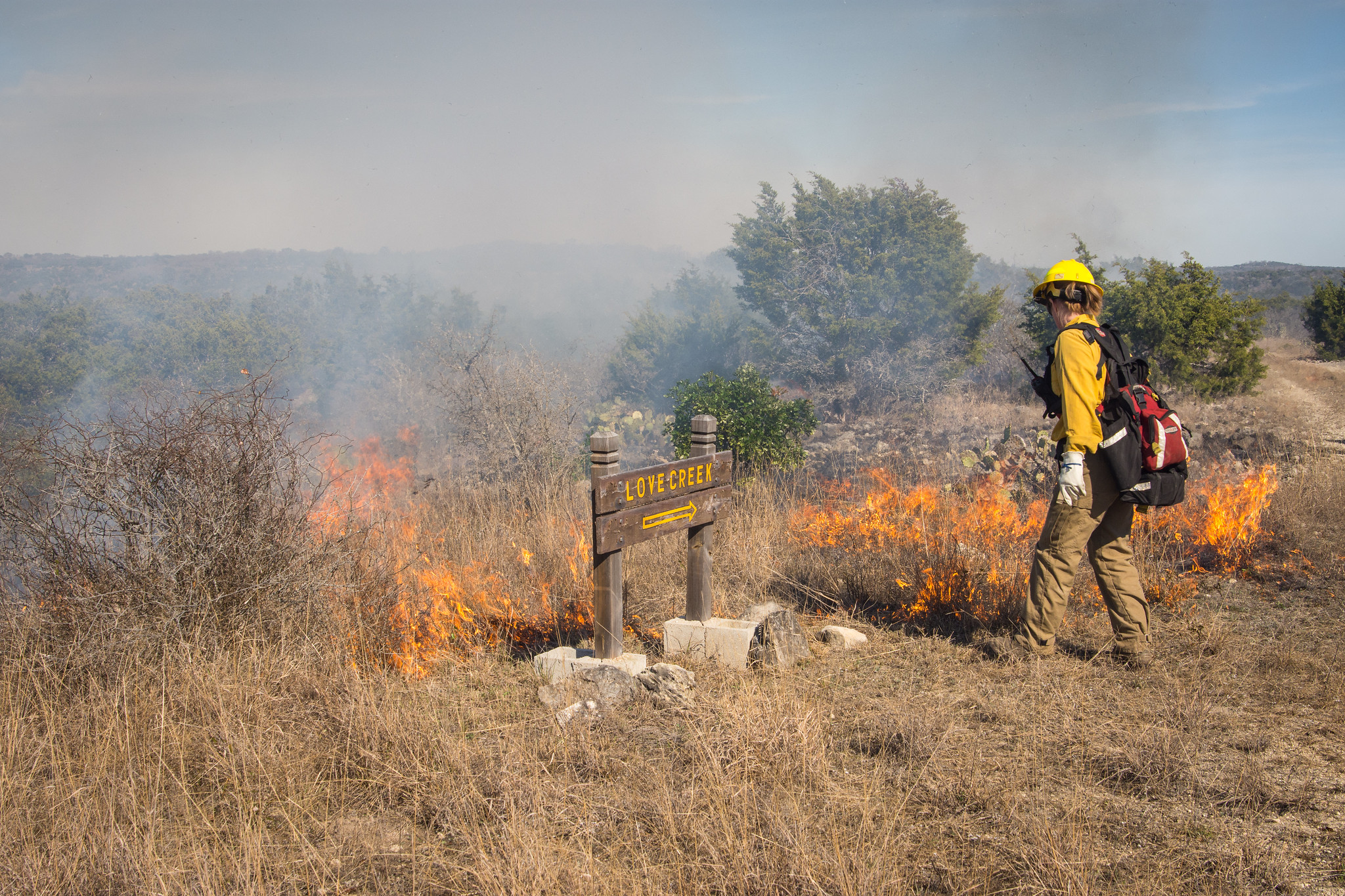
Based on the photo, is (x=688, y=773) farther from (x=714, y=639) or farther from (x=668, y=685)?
(x=714, y=639)

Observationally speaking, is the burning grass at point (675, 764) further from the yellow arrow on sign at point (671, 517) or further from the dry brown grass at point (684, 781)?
the yellow arrow on sign at point (671, 517)

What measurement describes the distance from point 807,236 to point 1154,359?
30.4 feet

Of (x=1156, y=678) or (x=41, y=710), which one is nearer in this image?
(x=41, y=710)

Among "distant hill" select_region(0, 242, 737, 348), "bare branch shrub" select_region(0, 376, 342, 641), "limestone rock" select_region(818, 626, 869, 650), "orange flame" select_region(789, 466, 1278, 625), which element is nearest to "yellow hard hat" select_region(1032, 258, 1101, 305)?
"orange flame" select_region(789, 466, 1278, 625)

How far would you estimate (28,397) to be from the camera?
14547 millimetres

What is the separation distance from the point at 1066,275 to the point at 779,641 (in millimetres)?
2472

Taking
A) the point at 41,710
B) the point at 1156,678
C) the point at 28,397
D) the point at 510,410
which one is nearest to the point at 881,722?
the point at 1156,678

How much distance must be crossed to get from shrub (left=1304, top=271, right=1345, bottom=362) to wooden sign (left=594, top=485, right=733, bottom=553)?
63.4 ft

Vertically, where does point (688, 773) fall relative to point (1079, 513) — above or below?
below

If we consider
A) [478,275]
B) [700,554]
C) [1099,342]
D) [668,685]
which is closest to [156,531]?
[668,685]

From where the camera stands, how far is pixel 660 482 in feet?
14.7

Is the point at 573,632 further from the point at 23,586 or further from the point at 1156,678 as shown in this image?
the point at 1156,678

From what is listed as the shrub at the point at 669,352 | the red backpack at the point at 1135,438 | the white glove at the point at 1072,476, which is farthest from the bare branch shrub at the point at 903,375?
the white glove at the point at 1072,476

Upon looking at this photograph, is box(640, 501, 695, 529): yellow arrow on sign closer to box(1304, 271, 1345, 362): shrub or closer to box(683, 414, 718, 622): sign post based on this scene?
box(683, 414, 718, 622): sign post
